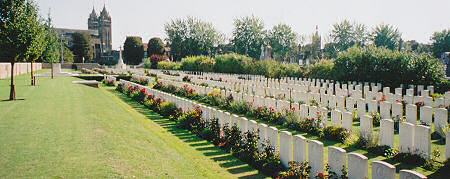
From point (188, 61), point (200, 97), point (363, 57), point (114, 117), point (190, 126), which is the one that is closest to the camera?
point (190, 126)

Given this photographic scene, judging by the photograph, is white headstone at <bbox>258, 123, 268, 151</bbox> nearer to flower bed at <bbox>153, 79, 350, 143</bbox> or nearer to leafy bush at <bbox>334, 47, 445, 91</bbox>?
flower bed at <bbox>153, 79, 350, 143</bbox>

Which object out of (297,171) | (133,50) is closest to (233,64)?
(297,171)

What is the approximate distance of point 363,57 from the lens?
21.3 m

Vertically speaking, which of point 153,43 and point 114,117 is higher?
point 153,43

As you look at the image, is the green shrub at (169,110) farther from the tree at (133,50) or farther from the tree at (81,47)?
the tree at (81,47)

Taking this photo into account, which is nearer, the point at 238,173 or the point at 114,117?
the point at 238,173

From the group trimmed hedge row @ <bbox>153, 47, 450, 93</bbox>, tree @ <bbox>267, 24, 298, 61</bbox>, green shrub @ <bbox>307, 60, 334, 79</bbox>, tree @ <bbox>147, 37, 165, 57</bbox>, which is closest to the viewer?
trimmed hedge row @ <bbox>153, 47, 450, 93</bbox>

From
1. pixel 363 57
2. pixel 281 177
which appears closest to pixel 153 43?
pixel 363 57

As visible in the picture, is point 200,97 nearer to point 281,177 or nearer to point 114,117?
point 114,117

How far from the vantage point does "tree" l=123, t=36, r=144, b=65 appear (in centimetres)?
9067

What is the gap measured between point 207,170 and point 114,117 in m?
6.82

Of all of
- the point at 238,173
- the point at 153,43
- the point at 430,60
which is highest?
the point at 153,43

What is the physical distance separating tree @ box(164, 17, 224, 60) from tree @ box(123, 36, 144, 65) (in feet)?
46.2

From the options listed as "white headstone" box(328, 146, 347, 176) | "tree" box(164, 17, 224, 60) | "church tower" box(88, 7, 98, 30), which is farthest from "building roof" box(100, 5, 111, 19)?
"white headstone" box(328, 146, 347, 176)
